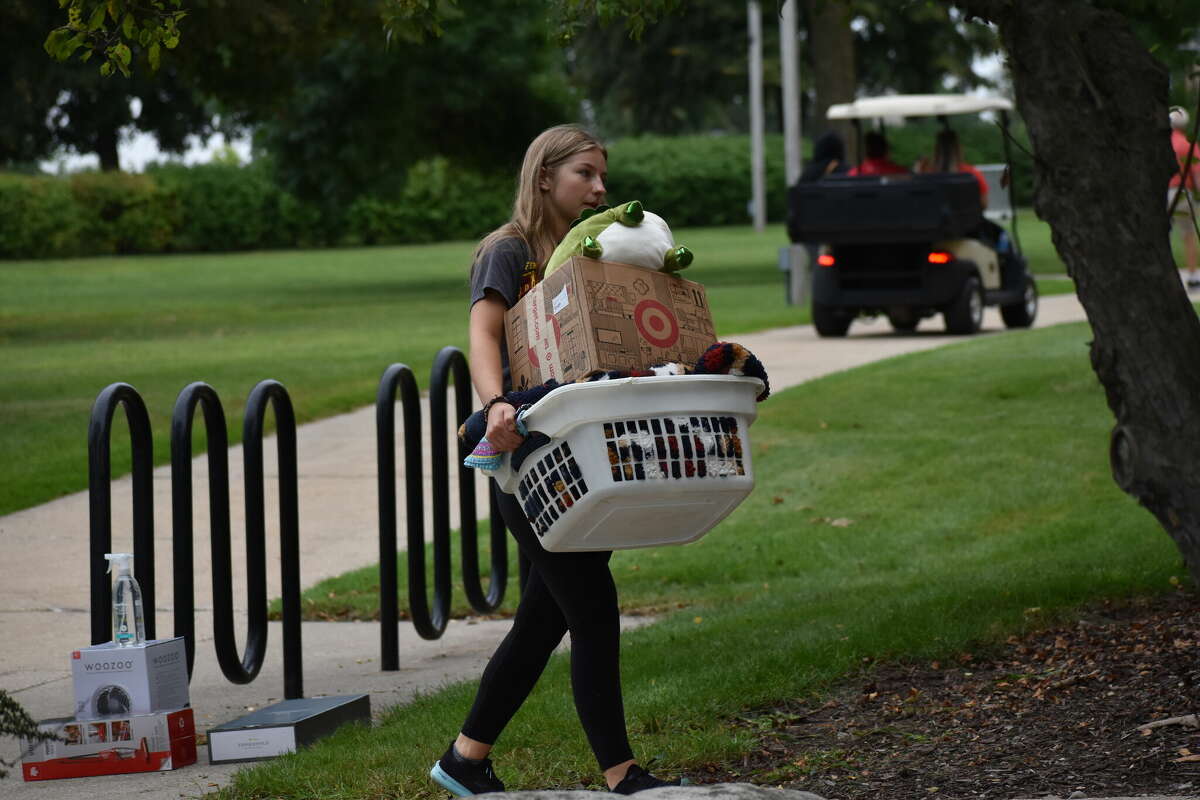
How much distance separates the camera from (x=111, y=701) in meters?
4.90

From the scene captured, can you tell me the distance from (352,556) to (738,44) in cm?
4092

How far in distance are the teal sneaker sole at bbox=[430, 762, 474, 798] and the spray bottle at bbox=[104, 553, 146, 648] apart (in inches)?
42.9

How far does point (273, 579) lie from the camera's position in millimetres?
8703

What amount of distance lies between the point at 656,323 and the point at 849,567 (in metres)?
4.38

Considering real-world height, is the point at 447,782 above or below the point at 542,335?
below

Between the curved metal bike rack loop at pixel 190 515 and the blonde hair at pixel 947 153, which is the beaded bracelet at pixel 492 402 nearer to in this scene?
the curved metal bike rack loop at pixel 190 515

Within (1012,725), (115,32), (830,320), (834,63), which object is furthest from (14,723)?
(834,63)

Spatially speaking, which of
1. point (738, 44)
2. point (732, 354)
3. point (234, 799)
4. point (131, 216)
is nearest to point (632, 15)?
point (732, 354)

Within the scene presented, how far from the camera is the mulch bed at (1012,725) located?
429 cm

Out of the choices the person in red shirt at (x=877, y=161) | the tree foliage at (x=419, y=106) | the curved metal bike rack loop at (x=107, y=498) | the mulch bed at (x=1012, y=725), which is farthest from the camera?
the tree foliage at (x=419, y=106)

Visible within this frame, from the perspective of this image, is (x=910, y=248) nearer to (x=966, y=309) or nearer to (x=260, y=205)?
(x=966, y=309)

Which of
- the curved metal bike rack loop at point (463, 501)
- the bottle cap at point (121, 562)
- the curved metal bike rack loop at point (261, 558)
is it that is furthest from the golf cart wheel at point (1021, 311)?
the bottle cap at point (121, 562)

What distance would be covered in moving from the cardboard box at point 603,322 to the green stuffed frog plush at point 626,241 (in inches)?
1.1

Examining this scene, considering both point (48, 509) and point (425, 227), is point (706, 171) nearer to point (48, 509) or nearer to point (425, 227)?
point (425, 227)
